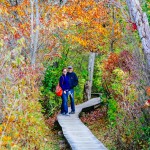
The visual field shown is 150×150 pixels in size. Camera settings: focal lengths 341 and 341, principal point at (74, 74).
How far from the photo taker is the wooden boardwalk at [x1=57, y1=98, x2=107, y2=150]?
27.1ft

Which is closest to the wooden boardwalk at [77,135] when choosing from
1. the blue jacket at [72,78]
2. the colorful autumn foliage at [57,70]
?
the colorful autumn foliage at [57,70]

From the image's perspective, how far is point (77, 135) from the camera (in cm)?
959

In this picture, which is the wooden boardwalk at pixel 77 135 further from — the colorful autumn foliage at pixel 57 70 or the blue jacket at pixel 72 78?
the blue jacket at pixel 72 78

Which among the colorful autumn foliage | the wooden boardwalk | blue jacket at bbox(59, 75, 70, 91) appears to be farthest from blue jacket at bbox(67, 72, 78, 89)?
the wooden boardwalk

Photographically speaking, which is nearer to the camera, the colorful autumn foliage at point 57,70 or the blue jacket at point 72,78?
the colorful autumn foliage at point 57,70

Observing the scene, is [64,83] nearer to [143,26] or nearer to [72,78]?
[72,78]

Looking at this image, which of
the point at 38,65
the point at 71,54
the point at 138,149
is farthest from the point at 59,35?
the point at 138,149

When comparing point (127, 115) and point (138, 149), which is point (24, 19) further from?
point (138, 149)

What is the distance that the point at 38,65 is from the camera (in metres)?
11.6

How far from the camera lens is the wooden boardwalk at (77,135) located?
27.1 ft

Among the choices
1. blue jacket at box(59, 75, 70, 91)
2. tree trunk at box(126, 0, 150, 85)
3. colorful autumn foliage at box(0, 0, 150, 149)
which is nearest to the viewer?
colorful autumn foliage at box(0, 0, 150, 149)

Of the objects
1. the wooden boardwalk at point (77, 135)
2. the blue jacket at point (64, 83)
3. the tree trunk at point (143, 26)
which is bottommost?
the wooden boardwalk at point (77, 135)

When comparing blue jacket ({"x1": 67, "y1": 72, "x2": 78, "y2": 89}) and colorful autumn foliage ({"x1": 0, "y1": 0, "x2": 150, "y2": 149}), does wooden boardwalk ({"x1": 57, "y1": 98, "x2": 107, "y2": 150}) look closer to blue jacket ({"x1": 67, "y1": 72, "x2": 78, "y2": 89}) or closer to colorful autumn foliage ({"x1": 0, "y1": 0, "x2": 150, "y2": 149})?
colorful autumn foliage ({"x1": 0, "y1": 0, "x2": 150, "y2": 149})

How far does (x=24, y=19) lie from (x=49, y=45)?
1.46 meters
